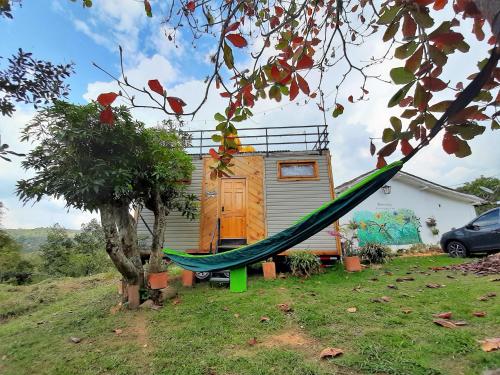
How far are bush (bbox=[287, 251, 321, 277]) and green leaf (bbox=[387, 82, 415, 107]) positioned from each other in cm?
597

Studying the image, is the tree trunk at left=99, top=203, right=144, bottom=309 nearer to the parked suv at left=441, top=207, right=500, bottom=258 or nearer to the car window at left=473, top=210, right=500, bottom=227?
the parked suv at left=441, top=207, right=500, bottom=258

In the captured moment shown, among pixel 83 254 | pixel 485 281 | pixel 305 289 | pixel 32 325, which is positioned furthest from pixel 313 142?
pixel 83 254

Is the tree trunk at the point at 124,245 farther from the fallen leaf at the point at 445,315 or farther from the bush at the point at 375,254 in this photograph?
the bush at the point at 375,254

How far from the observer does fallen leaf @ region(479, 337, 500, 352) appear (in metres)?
2.37

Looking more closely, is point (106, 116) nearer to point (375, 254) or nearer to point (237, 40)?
point (237, 40)

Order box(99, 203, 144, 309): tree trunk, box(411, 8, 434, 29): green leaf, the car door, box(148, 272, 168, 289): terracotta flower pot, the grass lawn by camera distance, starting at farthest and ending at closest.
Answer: the car door → box(148, 272, 168, 289): terracotta flower pot → box(99, 203, 144, 309): tree trunk → the grass lawn → box(411, 8, 434, 29): green leaf

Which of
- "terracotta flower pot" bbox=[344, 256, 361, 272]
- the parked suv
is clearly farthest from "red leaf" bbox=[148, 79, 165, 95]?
the parked suv

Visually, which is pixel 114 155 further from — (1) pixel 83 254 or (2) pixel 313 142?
(1) pixel 83 254

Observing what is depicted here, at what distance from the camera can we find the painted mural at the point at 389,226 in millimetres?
11627

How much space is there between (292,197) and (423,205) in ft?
25.2

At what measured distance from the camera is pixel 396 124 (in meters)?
1.04

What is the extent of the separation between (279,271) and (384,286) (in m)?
2.75

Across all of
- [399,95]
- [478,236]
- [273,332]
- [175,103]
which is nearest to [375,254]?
[478,236]

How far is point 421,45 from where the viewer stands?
1026 mm
